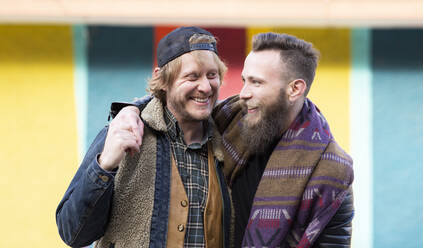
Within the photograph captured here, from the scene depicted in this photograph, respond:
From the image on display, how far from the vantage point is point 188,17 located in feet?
14.3

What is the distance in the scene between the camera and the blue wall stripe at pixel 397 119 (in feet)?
15.3

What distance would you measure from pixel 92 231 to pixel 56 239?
2895 millimetres

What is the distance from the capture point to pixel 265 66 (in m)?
2.31

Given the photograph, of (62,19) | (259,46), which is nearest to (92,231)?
(259,46)

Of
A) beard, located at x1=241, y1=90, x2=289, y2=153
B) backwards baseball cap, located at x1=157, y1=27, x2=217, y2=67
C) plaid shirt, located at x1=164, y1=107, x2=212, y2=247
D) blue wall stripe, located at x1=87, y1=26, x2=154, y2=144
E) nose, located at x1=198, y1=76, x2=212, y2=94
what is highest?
blue wall stripe, located at x1=87, y1=26, x2=154, y2=144

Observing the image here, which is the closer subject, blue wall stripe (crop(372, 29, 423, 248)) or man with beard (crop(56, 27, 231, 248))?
man with beard (crop(56, 27, 231, 248))

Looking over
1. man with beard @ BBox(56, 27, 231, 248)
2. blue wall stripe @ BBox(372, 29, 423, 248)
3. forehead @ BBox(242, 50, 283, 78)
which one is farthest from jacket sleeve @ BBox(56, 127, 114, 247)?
blue wall stripe @ BBox(372, 29, 423, 248)

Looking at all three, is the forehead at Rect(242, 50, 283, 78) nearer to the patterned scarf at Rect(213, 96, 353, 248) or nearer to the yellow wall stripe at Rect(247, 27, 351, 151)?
the patterned scarf at Rect(213, 96, 353, 248)

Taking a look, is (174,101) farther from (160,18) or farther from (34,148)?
(34,148)

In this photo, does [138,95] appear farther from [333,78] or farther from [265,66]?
[265,66]

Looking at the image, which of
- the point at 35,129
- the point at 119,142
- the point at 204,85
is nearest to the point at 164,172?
the point at 119,142

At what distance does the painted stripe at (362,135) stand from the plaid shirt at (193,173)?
2.76 metres

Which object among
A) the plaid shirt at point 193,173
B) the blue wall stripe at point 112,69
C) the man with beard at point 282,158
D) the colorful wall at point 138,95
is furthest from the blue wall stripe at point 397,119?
the plaid shirt at point 193,173

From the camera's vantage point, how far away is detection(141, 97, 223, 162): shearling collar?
2.11 m
